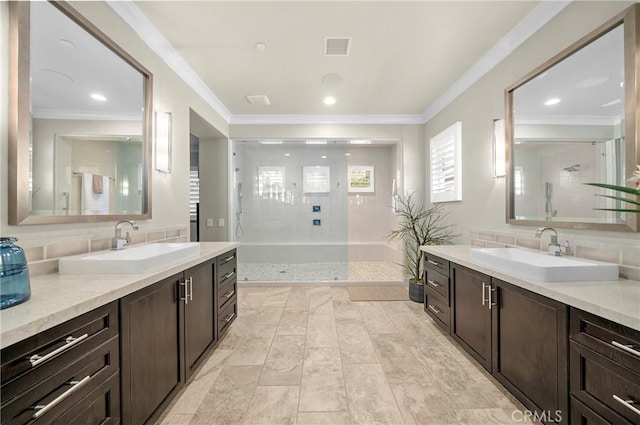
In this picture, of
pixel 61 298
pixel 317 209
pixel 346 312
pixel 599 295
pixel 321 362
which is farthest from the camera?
pixel 317 209

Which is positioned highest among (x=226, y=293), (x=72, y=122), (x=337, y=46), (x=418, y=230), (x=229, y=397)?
(x=337, y=46)

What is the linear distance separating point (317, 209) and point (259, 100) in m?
2.26

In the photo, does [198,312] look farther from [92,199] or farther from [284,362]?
[92,199]

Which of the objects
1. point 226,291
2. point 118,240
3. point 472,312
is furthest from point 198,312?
point 472,312

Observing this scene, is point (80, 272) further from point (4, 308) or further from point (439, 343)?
point (439, 343)

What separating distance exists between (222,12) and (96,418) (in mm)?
2450

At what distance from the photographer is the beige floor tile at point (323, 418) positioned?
140 cm

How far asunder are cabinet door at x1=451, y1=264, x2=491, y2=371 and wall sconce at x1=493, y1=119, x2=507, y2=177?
0.97m

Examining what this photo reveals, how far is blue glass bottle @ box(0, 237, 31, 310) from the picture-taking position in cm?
84

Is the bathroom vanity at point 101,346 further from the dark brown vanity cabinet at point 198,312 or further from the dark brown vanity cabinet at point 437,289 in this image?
the dark brown vanity cabinet at point 437,289

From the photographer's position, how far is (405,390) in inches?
65.2

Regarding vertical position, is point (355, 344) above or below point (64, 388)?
below

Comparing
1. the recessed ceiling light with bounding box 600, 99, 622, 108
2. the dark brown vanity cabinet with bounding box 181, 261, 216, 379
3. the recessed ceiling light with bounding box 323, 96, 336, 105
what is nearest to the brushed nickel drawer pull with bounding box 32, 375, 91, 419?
the dark brown vanity cabinet with bounding box 181, 261, 216, 379

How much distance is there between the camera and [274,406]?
5.01ft
